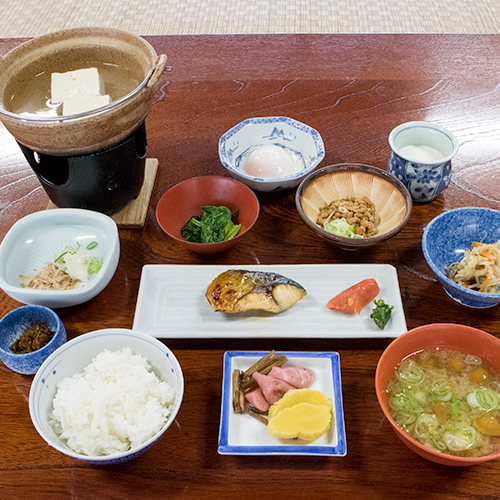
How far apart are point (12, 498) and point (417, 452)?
113cm

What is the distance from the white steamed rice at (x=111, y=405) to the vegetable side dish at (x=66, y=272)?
0.40m

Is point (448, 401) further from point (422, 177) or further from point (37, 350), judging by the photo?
point (37, 350)

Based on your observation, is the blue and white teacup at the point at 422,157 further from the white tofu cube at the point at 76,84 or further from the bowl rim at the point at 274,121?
the white tofu cube at the point at 76,84

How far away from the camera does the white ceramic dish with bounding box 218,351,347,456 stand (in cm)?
125

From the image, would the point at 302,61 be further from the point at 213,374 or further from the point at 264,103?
the point at 213,374

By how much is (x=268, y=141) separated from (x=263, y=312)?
92 centimetres

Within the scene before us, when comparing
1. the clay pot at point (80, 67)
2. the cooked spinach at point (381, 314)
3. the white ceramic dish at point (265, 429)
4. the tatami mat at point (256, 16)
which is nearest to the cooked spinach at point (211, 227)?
the clay pot at point (80, 67)

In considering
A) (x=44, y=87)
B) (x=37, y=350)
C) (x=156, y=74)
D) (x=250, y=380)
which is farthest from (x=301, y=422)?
(x=44, y=87)

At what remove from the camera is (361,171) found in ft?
6.45

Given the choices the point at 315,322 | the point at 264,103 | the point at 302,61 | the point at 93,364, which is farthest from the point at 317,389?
the point at 302,61

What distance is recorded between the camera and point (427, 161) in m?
1.85

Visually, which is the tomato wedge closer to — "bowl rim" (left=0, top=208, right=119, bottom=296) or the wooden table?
the wooden table

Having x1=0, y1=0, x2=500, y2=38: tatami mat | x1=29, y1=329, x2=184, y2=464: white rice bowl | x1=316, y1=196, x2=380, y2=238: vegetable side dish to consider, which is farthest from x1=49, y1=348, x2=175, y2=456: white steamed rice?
x1=0, y1=0, x2=500, y2=38: tatami mat

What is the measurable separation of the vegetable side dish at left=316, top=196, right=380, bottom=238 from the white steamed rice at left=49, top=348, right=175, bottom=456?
35.2 inches
